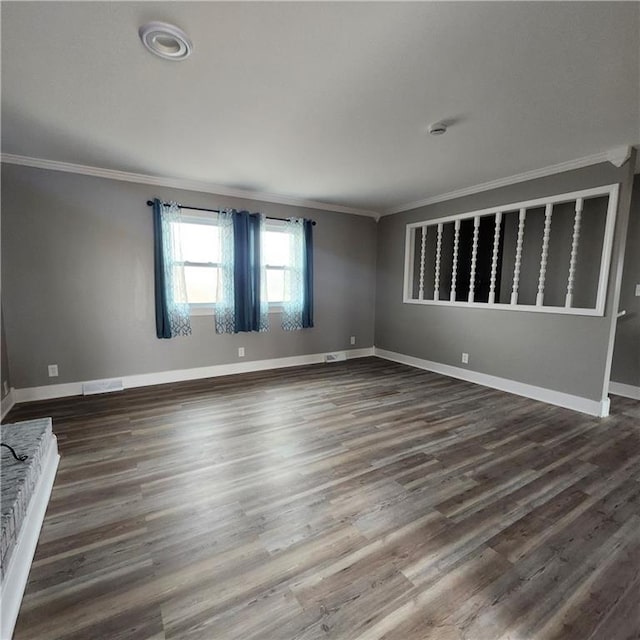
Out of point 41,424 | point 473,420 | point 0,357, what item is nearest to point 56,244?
point 0,357

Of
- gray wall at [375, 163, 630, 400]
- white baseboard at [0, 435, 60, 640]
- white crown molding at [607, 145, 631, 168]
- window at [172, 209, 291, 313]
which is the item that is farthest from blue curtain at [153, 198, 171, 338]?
white crown molding at [607, 145, 631, 168]

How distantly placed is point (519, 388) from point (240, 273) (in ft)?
12.2

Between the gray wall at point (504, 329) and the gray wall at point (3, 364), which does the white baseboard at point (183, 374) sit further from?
the gray wall at point (504, 329)

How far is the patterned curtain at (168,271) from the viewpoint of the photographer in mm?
3865

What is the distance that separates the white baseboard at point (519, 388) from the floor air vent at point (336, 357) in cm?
92

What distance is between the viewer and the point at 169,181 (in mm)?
3914

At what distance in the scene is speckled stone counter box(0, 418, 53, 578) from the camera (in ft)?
4.25

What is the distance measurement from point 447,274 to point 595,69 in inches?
141

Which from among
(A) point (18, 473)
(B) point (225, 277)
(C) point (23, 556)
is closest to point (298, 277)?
(B) point (225, 277)

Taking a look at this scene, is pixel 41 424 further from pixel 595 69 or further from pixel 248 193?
pixel 595 69

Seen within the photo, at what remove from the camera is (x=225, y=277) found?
4.29 meters

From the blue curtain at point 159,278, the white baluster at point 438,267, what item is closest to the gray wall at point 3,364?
the blue curtain at point 159,278

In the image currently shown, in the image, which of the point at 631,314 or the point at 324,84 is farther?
the point at 631,314

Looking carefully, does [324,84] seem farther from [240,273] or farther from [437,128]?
Result: [240,273]
